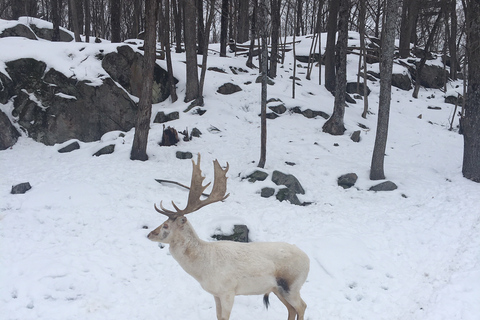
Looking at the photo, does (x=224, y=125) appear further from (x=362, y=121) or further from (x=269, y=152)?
(x=362, y=121)

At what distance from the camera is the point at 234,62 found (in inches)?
840

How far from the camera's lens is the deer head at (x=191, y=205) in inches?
184

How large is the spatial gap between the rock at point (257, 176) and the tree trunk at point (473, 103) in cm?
624

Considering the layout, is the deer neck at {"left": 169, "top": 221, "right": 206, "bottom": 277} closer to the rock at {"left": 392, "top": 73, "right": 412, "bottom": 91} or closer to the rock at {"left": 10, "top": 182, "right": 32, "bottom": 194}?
the rock at {"left": 10, "top": 182, "right": 32, "bottom": 194}

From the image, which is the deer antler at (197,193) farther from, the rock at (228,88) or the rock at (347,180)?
the rock at (228,88)

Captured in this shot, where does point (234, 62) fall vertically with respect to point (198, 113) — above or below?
above

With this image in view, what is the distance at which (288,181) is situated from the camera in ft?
34.9

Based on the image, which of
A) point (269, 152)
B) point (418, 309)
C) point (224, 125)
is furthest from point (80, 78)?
point (418, 309)

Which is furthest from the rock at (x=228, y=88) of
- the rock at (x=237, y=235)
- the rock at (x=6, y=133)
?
the rock at (x=237, y=235)

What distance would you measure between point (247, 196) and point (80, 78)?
27.1 feet

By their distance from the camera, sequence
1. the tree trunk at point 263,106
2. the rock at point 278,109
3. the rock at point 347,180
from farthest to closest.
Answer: the rock at point 278,109 → the tree trunk at point 263,106 → the rock at point 347,180

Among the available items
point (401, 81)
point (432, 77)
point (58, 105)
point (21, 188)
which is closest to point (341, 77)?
point (58, 105)

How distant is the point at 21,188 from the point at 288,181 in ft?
22.3

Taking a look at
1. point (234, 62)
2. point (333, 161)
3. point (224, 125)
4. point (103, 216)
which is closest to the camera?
point (103, 216)
